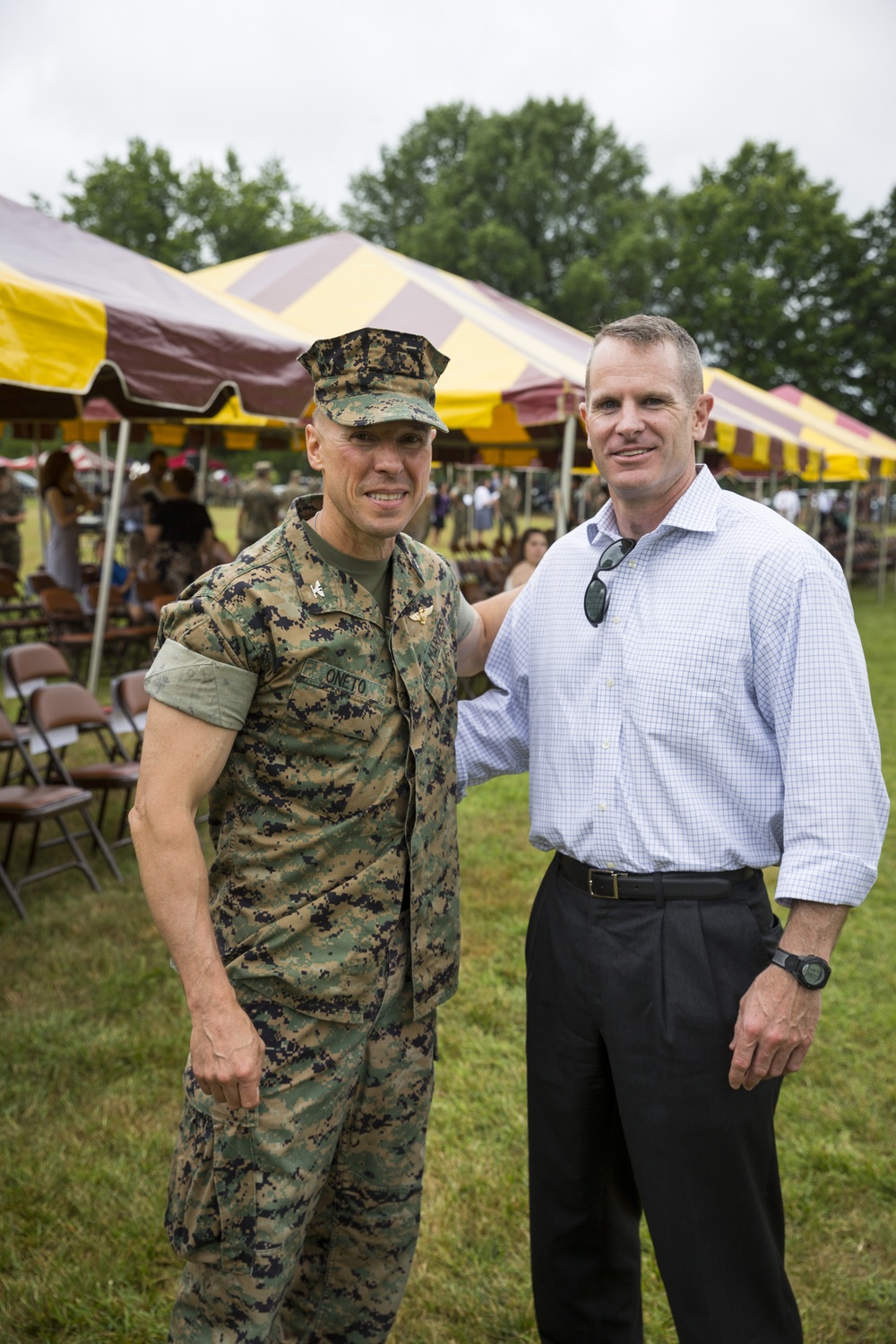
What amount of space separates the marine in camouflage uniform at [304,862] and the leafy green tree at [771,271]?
120ft

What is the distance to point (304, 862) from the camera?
1.83 meters

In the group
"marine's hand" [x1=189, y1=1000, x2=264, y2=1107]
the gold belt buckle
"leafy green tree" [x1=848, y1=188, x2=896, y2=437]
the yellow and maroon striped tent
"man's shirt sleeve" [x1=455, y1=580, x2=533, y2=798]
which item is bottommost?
"marine's hand" [x1=189, y1=1000, x2=264, y2=1107]

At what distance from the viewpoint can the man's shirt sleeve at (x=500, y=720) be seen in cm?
229

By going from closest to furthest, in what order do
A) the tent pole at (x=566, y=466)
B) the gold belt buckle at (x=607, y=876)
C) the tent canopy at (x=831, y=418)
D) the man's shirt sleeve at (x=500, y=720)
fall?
the gold belt buckle at (x=607, y=876) → the man's shirt sleeve at (x=500, y=720) → the tent pole at (x=566, y=466) → the tent canopy at (x=831, y=418)

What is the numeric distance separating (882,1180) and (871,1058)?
2.55 feet

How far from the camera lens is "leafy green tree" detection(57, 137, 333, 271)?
115ft

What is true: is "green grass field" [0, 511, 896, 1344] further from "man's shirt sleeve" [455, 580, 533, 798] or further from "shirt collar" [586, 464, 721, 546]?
"man's shirt sleeve" [455, 580, 533, 798]

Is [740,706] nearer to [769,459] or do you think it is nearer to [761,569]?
[761,569]

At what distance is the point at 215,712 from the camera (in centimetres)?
169

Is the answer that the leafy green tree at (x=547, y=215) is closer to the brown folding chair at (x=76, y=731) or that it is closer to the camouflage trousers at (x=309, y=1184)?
the brown folding chair at (x=76, y=731)

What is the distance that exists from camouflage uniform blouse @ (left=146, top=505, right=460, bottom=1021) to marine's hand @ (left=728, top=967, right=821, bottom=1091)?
25.5 inches

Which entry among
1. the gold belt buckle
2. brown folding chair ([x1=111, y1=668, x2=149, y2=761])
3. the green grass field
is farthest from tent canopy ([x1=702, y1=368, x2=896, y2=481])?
the gold belt buckle

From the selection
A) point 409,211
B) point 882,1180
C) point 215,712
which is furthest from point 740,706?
point 409,211

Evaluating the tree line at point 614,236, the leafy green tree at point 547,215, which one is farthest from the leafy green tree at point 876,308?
the leafy green tree at point 547,215
